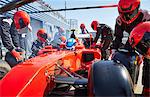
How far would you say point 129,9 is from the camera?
4.08m

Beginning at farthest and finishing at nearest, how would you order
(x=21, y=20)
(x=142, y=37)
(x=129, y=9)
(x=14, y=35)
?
(x=14, y=35)
(x=21, y=20)
(x=129, y=9)
(x=142, y=37)

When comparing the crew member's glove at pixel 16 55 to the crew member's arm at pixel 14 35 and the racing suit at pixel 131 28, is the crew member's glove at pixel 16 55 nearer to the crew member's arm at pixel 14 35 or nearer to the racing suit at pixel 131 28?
the crew member's arm at pixel 14 35

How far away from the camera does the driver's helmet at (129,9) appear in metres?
4.09

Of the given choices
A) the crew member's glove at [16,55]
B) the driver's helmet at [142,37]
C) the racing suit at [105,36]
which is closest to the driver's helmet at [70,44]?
the crew member's glove at [16,55]

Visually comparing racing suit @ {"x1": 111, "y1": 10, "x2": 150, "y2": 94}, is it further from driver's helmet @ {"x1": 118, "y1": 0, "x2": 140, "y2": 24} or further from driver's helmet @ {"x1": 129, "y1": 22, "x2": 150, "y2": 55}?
driver's helmet @ {"x1": 129, "y1": 22, "x2": 150, "y2": 55}

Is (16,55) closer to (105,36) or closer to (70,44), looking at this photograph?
(70,44)

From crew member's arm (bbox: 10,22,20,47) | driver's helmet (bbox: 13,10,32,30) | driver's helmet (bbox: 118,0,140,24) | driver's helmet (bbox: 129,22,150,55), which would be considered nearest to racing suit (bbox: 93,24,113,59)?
crew member's arm (bbox: 10,22,20,47)

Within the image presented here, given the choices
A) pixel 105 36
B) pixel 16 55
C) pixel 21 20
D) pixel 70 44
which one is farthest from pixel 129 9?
pixel 105 36

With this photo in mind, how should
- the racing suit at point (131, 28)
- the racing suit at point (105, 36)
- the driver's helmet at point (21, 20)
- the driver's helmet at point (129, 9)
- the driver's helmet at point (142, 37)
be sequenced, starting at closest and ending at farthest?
the driver's helmet at point (142, 37) → the racing suit at point (131, 28) → the driver's helmet at point (129, 9) → the driver's helmet at point (21, 20) → the racing suit at point (105, 36)

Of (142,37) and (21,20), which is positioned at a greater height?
(21,20)

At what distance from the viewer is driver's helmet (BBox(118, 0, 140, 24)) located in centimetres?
409

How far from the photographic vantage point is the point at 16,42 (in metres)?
5.76

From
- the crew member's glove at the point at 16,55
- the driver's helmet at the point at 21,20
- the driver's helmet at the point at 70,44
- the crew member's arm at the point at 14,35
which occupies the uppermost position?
the driver's helmet at the point at 21,20

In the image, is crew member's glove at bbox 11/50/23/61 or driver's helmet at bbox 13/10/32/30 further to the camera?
driver's helmet at bbox 13/10/32/30
